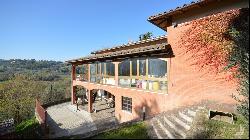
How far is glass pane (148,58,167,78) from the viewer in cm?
1622

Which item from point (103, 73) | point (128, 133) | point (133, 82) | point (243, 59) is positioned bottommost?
point (128, 133)

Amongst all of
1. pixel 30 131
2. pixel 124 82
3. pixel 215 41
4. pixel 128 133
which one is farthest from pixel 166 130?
pixel 30 131

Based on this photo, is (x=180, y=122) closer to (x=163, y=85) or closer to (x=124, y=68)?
(x=163, y=85)

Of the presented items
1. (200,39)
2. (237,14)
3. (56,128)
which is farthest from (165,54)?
(56,128)

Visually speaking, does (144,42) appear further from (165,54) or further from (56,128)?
(56,128)

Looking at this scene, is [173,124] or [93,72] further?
[93,72]

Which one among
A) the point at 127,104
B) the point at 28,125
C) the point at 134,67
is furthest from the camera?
the point at 28,125

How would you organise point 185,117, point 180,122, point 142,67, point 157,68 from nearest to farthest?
point 180,122
point 185,117
point 157,68
point 142,67

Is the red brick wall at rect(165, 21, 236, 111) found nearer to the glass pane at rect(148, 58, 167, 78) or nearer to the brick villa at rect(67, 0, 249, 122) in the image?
the brick villa at rect(67, 0, 249, 122)

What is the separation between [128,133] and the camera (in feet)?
37.8

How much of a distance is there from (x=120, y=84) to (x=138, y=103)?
2869 millimetres

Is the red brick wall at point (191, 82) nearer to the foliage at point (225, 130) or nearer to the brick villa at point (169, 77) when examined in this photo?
the brick villa at point (169, 77)

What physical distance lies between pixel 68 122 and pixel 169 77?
11.0 m

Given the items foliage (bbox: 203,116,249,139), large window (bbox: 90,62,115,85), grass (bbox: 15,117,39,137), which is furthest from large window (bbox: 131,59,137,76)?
grass (bbox: 15,117,39,137)
